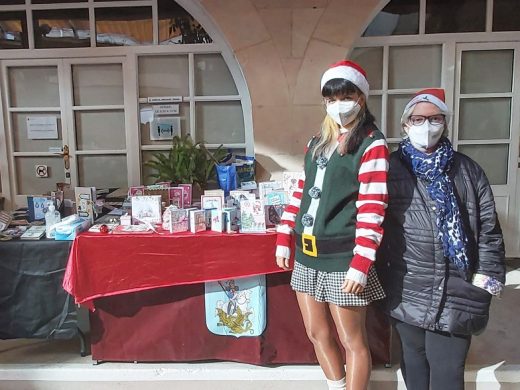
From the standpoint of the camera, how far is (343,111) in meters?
1.60

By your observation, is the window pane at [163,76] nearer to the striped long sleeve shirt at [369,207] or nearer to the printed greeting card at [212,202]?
the printed greeting card at [212,202]

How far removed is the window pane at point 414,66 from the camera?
3787mm

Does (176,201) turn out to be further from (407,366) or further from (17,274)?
(407,366)

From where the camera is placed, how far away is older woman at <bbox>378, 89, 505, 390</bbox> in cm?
151

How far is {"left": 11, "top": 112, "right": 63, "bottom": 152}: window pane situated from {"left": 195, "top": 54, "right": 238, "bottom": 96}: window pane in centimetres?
136

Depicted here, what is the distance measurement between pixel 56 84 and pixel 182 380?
3.00 meters

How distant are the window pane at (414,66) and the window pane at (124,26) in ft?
7.06

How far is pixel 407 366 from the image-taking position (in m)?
1.68

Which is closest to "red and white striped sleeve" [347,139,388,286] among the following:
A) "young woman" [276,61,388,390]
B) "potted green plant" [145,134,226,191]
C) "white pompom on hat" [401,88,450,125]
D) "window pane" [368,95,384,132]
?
"young woman" [276,61,388,390]

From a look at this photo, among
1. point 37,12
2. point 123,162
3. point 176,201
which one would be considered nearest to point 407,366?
point 176,201

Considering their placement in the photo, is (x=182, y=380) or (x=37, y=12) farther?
(x=37, y=12)

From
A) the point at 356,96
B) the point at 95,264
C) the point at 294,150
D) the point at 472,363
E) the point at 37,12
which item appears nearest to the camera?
the point at 356,96

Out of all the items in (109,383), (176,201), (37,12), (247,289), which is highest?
(37,12)

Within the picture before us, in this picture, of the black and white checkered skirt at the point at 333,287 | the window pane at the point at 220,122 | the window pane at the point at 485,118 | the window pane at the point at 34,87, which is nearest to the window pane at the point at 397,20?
the window pane at the point at 485,118
